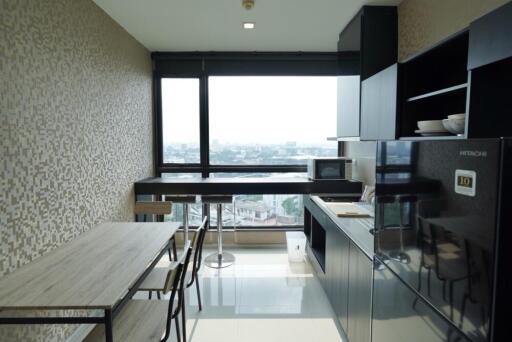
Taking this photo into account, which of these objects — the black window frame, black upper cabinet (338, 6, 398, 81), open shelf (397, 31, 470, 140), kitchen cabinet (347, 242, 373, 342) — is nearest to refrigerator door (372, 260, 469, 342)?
kitchen cabinet (347, 242, 373, 342)

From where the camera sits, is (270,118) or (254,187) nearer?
(254,187)

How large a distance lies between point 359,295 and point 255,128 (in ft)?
9.42

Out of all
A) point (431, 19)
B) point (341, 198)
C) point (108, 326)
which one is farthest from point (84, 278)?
point (341, 198)

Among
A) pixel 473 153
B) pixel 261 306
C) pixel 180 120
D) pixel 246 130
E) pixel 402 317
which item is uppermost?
pixel 180 120

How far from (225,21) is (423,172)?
2.52 meters

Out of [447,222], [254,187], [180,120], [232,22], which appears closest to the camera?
[447,222]

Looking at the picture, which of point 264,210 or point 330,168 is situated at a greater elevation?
point 330,168

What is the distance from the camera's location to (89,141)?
2.67m

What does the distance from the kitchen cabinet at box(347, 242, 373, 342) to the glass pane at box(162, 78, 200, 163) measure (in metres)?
2.85

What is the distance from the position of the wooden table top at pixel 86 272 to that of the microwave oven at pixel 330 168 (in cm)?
201

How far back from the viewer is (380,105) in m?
2.30

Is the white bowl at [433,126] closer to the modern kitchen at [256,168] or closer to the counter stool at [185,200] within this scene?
the modern kitchen at [256,168]

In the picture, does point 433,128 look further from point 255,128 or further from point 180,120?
point 180,120

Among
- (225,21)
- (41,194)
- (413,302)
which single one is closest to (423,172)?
(413,302)
